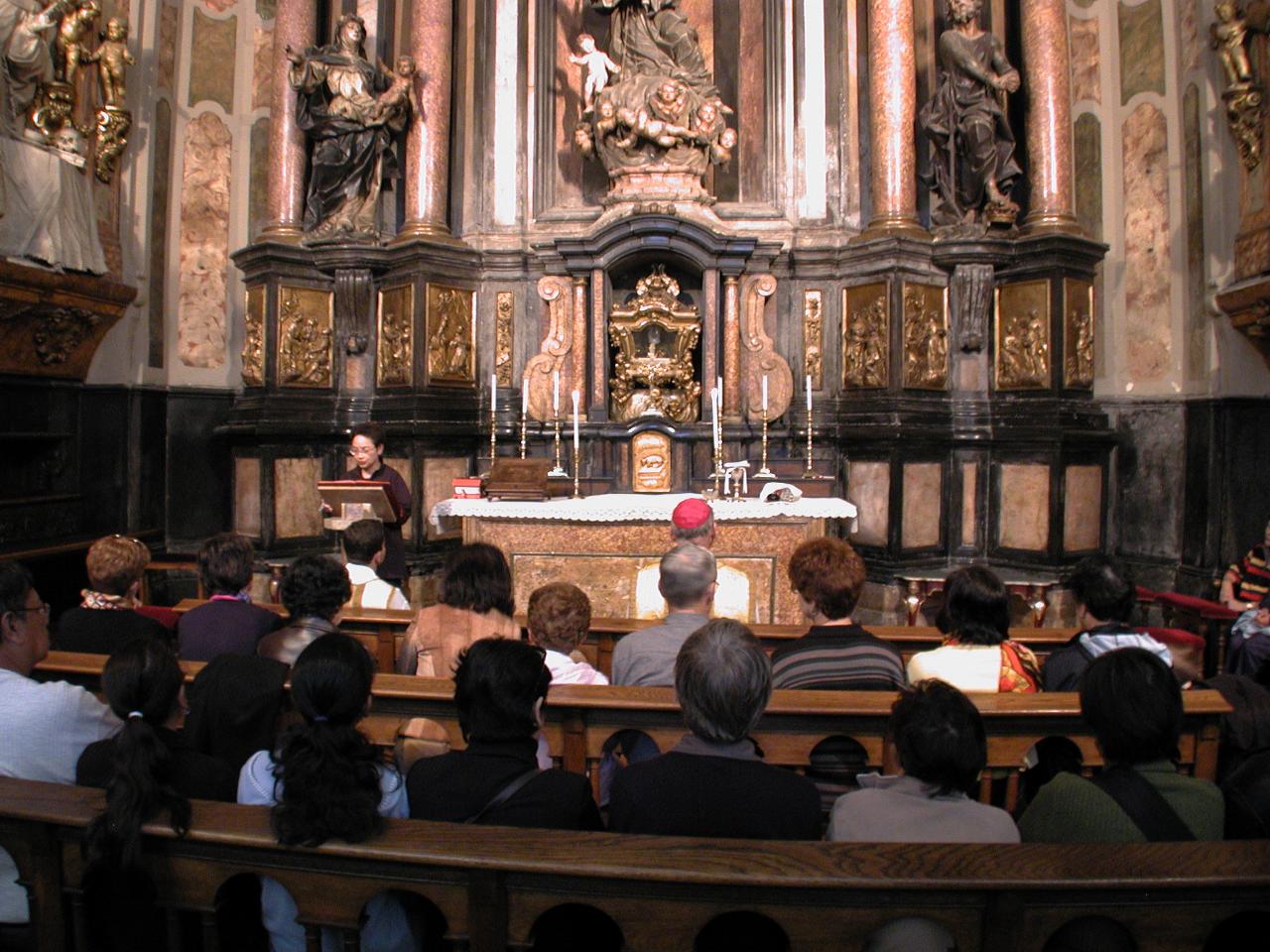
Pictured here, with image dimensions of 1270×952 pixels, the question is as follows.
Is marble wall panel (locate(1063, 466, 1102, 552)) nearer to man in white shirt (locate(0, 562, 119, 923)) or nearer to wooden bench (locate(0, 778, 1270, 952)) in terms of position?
wooden bench (locate(0, 778, 1270, 952))

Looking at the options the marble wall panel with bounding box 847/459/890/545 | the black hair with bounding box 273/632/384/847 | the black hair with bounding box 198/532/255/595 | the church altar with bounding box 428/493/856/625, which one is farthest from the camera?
the marble wall panel with bounding box 847/459/890/545

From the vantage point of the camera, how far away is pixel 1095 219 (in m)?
9.84

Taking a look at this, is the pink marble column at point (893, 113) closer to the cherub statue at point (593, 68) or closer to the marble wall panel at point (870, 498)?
the marble wall panel at point (870, 498)

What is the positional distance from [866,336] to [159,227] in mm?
6708

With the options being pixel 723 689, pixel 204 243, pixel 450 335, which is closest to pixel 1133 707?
pixel 723 689

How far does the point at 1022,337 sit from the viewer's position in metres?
8.77

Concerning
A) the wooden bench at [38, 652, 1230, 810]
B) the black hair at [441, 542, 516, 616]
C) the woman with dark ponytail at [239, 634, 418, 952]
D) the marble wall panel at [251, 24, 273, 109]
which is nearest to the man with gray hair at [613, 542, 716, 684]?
the wooden bench at [38, 652, 1230, 810]

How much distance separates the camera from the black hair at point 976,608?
10.9 feet

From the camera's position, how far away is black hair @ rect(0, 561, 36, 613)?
2953 millimetres

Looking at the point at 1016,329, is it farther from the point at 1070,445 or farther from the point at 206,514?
the point at 206,514

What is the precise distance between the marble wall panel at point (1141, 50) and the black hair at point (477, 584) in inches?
341

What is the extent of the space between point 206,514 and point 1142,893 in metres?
9.65

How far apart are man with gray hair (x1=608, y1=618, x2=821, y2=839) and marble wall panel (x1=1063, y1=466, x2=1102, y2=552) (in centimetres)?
690

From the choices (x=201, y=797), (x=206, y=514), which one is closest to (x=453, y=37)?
Answer: (x=206, y=514)
